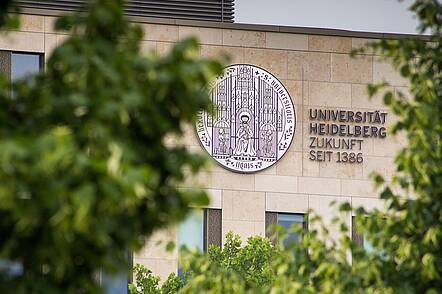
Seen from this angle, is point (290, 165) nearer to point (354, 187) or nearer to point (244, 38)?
point (354, 187)

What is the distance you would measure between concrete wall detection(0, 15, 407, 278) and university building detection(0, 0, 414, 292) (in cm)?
3

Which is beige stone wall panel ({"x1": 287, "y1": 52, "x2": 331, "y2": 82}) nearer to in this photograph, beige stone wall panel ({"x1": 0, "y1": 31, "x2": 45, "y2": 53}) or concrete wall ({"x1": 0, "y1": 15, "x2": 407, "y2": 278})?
concrete wall ({"x1": 0, "y1": 15, "x2": 407, "y2": 278})

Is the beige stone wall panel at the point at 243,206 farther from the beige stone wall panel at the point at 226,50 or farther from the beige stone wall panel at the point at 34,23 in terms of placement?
the beige stone wall panel at the point at 34,23

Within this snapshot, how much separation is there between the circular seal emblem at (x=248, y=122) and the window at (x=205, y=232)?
1.58 meters

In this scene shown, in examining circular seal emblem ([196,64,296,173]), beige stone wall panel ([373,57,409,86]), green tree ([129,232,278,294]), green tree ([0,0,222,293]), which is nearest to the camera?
green tree ([0,0,222,293])

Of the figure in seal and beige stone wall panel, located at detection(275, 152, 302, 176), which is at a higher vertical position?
the figure in seal

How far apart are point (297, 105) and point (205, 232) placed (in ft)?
16.2

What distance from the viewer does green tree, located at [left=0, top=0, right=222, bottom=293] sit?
29.0 ft

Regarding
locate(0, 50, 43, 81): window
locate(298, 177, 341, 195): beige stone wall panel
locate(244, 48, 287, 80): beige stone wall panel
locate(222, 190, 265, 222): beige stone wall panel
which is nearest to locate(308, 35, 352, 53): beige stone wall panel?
locate(244, 48, 287, 80): beige stone wall panel

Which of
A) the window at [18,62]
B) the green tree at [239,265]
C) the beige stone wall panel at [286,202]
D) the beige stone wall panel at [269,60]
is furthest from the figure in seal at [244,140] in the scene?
the window at [18,62]

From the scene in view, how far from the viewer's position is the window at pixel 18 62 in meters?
48.1

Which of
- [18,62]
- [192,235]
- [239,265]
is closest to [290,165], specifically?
[192,235]

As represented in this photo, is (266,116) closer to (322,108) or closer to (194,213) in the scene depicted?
(322,108)

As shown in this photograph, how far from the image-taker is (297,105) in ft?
164
